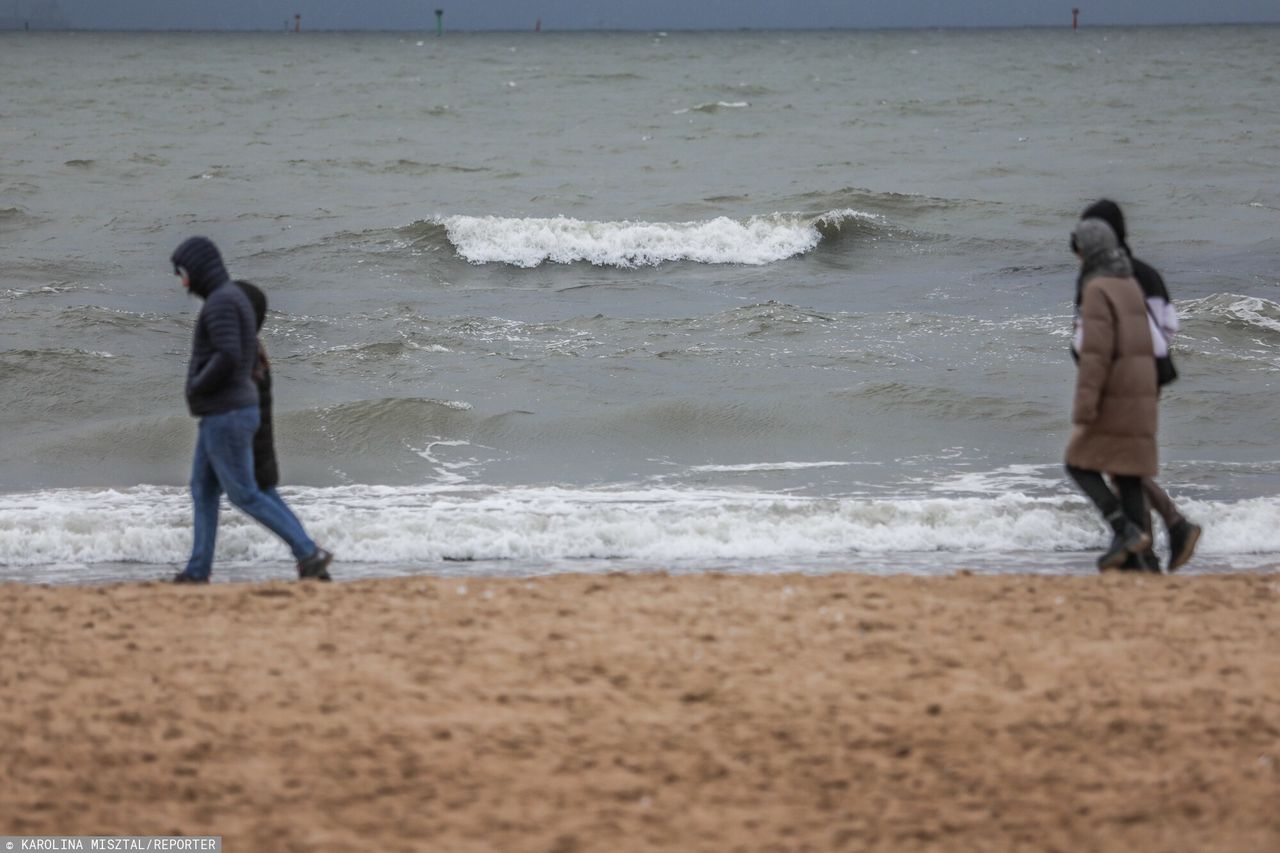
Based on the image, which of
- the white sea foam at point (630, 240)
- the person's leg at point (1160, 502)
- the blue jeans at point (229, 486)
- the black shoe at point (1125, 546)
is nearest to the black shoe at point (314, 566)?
the blue jeans at point (229, 486)

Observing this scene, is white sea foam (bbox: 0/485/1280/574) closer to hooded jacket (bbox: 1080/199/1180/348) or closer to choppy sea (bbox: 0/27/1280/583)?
choppy sea (bbox: 0/27/1280/583)

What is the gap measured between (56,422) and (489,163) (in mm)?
20059

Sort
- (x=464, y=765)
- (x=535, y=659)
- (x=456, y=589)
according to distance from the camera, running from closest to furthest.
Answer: (x=464, y=765), (x=535, y=659), (x=456, y=589)

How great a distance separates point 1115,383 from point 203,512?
4.27 metres

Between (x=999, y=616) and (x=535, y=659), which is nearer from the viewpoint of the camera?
(x=535, y=659)

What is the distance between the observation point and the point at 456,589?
631 centimetres

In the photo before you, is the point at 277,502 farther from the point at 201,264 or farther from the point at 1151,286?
the point at 1151,286

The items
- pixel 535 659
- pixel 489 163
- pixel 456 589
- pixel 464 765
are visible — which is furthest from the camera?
pixel 489 163

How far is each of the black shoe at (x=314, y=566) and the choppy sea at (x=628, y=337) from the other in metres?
1.12

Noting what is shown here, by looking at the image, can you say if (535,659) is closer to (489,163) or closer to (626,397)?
(626,397)

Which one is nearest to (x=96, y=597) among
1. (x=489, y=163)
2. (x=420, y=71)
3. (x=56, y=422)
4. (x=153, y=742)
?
(x=153, y=742)

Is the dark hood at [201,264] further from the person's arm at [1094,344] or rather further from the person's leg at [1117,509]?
the person's leg at [1117,509]

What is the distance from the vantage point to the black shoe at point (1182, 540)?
6727 mm

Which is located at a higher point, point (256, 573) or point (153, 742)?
point (153, 742)
